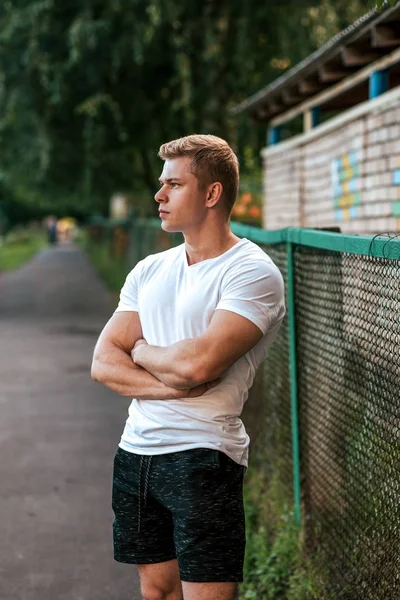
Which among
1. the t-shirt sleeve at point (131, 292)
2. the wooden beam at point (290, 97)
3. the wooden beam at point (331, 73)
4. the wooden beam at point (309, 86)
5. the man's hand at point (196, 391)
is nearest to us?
the man's hand at point (196, 391)

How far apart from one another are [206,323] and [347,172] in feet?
22.3

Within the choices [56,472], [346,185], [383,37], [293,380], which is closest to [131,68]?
[346,185]

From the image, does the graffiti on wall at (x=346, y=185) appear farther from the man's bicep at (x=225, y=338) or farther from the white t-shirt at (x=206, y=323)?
the man's bicep at (x=225, y=338)

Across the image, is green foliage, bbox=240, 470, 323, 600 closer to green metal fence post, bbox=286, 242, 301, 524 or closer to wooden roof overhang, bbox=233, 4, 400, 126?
green metal fence post, bbox=286, 242, 301, 524

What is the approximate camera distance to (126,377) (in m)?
3.31

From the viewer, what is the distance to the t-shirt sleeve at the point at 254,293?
3023mm

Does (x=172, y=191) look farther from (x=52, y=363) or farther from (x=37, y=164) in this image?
(x=37, y=164)

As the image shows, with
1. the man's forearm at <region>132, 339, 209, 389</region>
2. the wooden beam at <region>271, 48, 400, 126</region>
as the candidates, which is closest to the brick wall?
the wooden beam at <region>271, 48, 400, 126</region>

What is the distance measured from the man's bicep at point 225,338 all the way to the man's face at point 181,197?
294 millimetres

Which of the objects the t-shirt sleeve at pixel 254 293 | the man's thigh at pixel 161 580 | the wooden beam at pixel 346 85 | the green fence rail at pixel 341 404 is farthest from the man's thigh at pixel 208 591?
the wooden beam at pixel 346 85

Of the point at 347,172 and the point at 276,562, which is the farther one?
the point at 347,172

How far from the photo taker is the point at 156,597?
3.27 metres

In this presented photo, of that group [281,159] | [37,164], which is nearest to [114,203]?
[37,164]

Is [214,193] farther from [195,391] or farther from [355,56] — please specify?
[355,56]
